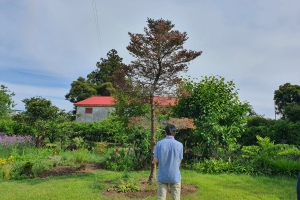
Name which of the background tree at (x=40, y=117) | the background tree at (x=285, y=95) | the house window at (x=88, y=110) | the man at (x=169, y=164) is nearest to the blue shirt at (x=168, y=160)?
the man at (x=169, y=164)

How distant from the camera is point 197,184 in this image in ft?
20.6

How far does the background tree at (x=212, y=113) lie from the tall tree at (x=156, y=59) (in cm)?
223

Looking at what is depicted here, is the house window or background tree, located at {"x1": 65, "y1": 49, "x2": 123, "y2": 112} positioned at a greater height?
background tree, located at {"x1": 65, "y1": 49, "x2": 123, "y2": 112}

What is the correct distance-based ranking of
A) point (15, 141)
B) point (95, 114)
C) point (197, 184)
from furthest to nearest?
point (95, 114) < point (15, 141) < point (197, 184)

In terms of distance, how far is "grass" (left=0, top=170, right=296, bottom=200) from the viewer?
5322 mm

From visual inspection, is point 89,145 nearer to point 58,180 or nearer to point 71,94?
point 58,180

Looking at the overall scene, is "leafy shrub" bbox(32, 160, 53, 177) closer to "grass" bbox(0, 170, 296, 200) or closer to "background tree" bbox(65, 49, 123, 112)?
"grass" bbox(0, 170, 296, 200)

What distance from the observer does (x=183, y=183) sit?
6.35 m

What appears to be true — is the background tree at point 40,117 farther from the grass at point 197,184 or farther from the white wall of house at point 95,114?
the white wall of house at point 95,114

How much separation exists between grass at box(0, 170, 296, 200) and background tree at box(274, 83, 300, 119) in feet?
99.8

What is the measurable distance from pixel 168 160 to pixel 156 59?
140 inches

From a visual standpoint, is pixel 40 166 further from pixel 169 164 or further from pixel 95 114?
pixel 95 114

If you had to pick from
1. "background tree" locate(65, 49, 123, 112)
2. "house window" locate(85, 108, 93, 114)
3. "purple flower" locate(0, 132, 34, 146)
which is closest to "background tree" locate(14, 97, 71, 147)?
"purple flower" locate(0, 132, 34, 146)

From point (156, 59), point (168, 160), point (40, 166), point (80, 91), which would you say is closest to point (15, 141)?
point (40, 166)
